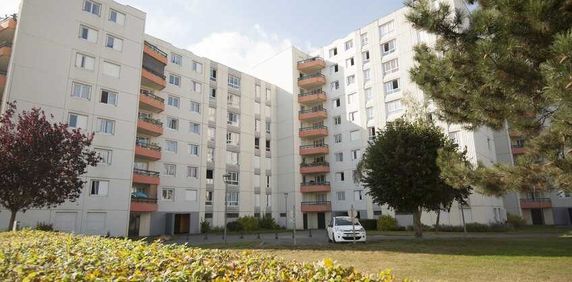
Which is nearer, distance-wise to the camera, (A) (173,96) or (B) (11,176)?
(B) (11,176)

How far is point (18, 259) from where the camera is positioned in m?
5.65

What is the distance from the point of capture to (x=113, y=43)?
35.5m

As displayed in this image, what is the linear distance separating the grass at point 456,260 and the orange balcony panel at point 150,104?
25.1 m

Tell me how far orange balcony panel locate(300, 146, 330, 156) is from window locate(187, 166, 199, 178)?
1517cm

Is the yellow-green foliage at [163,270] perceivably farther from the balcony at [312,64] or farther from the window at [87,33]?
the balcony at [312,64]

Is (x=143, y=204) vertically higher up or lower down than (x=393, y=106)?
Result: lower down

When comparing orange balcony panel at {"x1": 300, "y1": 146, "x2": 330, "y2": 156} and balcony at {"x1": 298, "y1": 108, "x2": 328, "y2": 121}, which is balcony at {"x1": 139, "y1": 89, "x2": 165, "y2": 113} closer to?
balcony at {"x1": 298, "y1": 108, "x2": 328, "y2": 121}

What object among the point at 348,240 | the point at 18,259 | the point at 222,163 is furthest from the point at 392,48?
the point at 18,259

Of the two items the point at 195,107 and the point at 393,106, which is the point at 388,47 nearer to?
the point at 393,106

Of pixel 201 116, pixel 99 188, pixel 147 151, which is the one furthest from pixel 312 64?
pixel 99 188

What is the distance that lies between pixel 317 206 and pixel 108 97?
28.6 metres

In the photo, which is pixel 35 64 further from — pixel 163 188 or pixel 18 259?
pixel 18 259

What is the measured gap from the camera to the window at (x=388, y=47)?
46106 millimetres

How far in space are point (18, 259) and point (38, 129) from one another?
19.4m
